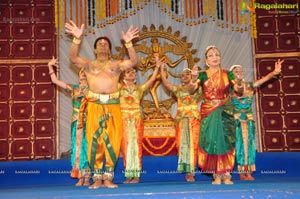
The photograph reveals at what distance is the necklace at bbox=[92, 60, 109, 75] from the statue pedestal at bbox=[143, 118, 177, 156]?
2192 mm

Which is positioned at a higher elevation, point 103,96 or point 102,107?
point 103,96

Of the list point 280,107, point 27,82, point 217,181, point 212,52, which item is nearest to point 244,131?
point 217,181

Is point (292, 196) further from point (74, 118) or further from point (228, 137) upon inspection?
point (74, 118)

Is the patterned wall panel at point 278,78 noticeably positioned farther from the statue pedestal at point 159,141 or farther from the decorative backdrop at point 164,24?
the statue pedestal at point 159,141

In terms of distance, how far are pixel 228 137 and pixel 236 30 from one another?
314 cm

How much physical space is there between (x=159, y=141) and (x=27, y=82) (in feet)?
7.89

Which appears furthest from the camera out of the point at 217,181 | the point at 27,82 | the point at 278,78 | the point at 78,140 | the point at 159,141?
the point at 278,78

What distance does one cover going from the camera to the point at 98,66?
13.1 feet

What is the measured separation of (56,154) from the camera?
6.54 m

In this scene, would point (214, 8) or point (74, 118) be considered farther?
point (214, 8)

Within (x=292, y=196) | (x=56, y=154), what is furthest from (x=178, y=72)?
(x=292, y=196)

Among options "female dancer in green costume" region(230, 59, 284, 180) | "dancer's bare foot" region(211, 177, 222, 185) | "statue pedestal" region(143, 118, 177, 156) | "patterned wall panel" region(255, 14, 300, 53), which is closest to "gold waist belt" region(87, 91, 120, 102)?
"dancer's bare foot" region(211, 177, 222, 185)

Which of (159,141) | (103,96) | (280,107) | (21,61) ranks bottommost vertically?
(159,141)

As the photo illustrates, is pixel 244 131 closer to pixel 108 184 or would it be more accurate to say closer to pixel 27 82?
pixel 108 184
